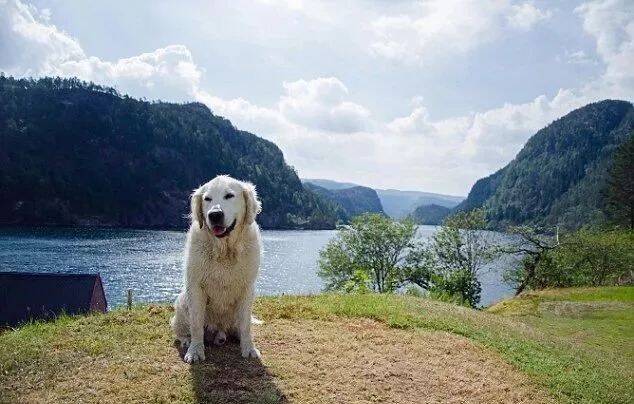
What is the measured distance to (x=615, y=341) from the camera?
15547 mm

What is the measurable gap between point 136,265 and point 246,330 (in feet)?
238

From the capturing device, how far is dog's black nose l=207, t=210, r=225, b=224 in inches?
238

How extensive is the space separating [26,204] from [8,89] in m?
79.0

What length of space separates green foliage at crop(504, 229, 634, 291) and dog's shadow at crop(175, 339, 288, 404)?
1487 inches

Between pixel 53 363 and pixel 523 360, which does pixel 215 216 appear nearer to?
pixel 53 363

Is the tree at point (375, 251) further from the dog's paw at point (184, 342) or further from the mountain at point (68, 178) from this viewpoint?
the mountain at point (68, 178)

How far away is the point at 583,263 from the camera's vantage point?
132ft

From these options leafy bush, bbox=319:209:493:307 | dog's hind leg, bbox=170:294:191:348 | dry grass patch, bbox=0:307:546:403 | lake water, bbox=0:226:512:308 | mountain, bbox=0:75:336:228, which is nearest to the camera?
dry grass patch, bbox=0:307:546:403

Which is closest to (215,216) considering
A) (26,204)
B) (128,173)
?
(26,204)

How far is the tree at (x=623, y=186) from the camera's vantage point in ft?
222

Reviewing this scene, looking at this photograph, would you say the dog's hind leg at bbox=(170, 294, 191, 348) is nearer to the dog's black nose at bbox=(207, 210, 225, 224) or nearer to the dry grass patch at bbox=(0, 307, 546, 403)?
the dry grass patch at bbox=(0, 307, 546, 403)

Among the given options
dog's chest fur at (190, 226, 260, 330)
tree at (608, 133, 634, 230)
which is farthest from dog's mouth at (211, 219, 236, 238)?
tree at (608, 133, 634, 230)

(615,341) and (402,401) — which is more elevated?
(402,401)

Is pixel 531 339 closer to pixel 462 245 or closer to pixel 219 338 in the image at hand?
pixel 219 338
